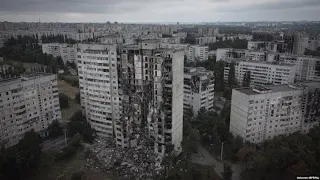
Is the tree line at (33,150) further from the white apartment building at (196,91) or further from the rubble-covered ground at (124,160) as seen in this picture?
the white apartment building at (196,91)

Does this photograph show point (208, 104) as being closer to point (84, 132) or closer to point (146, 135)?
point (146, 135)

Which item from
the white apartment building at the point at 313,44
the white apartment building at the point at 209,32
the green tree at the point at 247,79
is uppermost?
the white apartment building at the point at 209,32

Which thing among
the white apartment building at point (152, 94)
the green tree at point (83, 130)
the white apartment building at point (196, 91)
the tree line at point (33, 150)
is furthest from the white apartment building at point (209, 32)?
the white apartment building at point (152, 94)

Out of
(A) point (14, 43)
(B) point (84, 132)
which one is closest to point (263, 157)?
(B) point (84, 132)

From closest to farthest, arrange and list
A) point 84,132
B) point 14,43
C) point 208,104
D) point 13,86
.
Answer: point 13,86
point 84,132
point 208,104
point 14,43

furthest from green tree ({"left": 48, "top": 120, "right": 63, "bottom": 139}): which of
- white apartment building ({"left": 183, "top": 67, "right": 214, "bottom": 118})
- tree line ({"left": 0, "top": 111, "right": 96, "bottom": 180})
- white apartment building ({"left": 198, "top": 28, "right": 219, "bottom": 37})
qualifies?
white apartment building ({"left": 198, "top": 28, "right": 219, "bottom": 37})

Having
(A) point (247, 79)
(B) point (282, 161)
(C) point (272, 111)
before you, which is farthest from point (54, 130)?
(A) point (247, 79)
